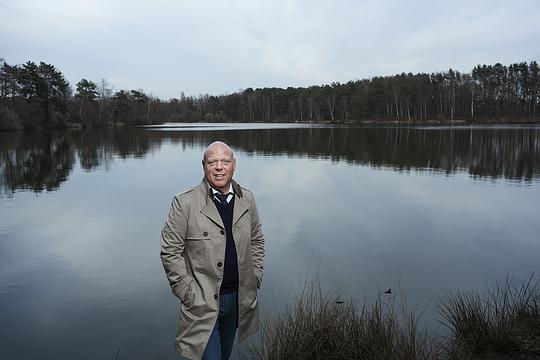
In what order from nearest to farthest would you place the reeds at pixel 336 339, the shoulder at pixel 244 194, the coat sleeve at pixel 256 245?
1. the shoulder at pixel 244 194
2. the coat sleeve at pixel 256 245
3. the reeds at pixel 336 339

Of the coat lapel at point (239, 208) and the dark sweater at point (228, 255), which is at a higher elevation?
the coat lapel at point (239, 208)

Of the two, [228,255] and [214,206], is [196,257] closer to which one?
[228,255]

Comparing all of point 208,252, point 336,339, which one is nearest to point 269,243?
point 336,339

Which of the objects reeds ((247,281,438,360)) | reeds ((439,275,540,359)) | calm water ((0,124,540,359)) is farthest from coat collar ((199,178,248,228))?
calm water ((0,124,540,359))

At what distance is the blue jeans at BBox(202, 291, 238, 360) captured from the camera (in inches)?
128

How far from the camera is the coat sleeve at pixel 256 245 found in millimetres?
3554

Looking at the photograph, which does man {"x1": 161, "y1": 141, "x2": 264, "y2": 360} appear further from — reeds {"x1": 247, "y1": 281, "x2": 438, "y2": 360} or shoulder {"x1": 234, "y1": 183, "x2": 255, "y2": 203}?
reeds {"x1": 247, "y1": 281, "x2": 438, "y2": 360}

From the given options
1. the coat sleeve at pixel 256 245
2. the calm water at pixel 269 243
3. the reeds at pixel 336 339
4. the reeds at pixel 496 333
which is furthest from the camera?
the calm water at pixel 269 243

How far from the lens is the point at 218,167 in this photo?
3.15 meters

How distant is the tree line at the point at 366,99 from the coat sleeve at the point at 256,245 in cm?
7027

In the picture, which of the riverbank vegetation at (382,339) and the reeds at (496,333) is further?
the reeds at (496,333)

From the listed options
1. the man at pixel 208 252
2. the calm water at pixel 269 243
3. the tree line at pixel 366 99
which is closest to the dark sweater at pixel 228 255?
the man at pixel 208 252

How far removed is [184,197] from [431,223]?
9.67 m

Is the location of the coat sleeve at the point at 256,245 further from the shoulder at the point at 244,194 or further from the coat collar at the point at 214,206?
the coat collar at the point at 214,206
